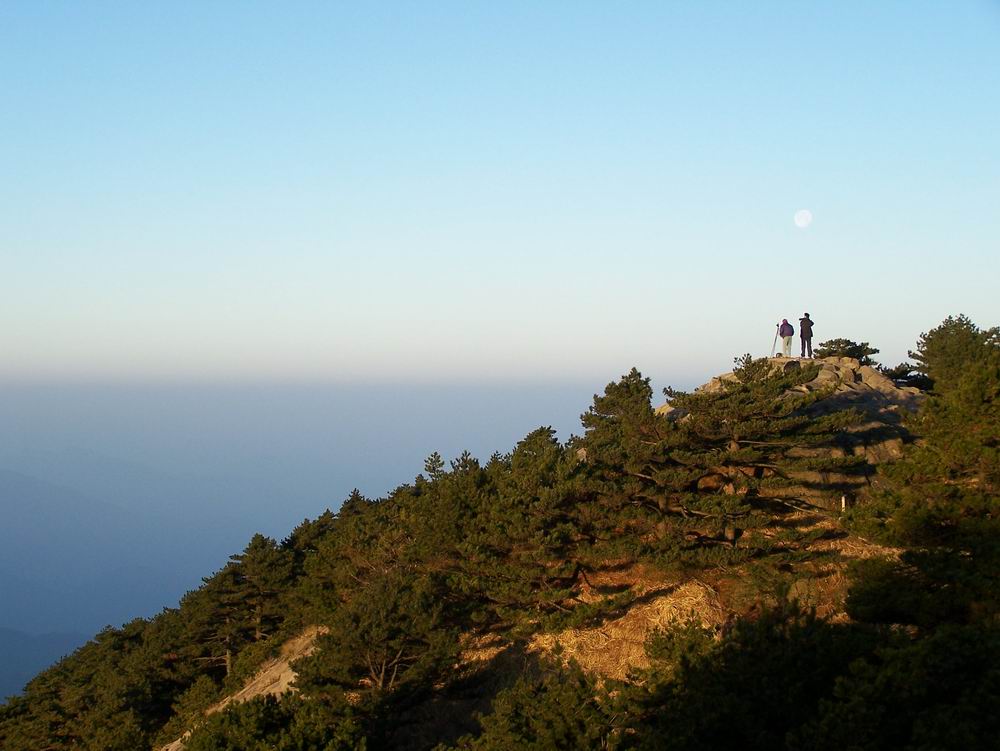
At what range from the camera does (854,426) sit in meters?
24.3

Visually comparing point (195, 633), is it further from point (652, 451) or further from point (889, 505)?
point (889, 505)

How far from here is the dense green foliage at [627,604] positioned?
10391 mm

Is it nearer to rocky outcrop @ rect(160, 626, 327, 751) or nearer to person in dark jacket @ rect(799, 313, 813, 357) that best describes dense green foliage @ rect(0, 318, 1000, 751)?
rocky outcrop @ rect(160, 626, 327, 751)

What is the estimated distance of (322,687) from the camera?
16.5 metres

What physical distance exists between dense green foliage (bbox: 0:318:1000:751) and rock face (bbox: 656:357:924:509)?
31 centimetres

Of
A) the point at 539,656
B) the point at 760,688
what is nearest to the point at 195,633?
the point at 539,656

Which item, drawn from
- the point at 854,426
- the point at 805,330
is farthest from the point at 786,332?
the point at 854,426

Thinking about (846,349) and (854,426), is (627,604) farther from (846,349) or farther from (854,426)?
(846,349)

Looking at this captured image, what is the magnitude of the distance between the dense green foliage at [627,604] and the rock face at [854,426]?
1.02 feet

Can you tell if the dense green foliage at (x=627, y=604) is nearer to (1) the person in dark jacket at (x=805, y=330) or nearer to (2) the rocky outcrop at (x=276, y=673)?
(2) the rocky outcrop at (x=276, y=673)

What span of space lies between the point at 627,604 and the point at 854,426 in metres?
11.3

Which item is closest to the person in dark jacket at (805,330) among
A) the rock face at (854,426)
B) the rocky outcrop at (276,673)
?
the rock face at (854,426)

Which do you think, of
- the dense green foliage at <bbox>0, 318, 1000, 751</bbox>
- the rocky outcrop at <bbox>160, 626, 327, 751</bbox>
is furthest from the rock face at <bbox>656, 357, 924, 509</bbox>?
the rocky outcrop at <bbox>160, 626, 327, 751</bbox>

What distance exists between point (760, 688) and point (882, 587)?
13.6 feet
